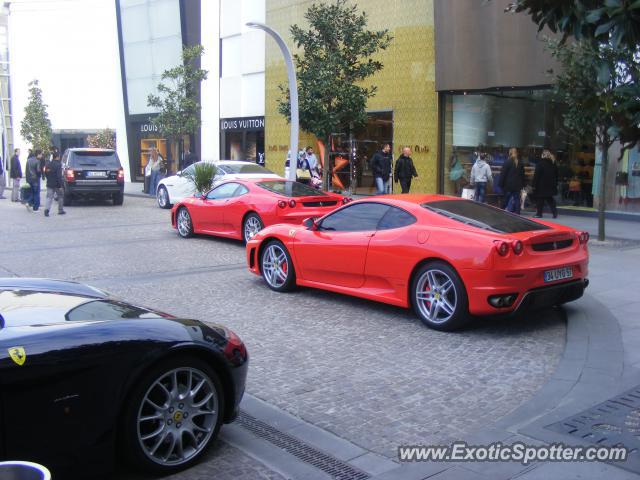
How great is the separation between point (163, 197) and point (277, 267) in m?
13.5

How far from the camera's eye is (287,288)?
29.3ft

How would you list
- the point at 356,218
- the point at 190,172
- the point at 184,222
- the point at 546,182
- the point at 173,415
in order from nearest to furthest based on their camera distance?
1. the point at 173,415
2. the point at 356,218
3. the point at 184,222
4. the point at 546,182
5. the point at 190,172

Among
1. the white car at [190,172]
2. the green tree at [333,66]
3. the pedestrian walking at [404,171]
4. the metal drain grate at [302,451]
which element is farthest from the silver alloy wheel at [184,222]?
the metal drain grate at [302,451]

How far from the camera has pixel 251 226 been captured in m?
12.7

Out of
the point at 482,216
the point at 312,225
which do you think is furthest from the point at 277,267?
the point at 482,216

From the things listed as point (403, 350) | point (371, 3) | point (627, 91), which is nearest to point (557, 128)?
point (371, 3)

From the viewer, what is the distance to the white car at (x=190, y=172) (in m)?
19.9

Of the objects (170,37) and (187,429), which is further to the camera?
(170,37)

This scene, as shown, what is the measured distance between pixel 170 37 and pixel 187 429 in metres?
33.6

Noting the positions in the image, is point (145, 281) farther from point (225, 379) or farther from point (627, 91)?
point (627, 91)

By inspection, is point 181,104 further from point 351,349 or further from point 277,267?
point 351,349

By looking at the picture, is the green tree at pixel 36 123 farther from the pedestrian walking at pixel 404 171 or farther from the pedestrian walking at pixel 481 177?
the pedestrian walking at pixel 481 177

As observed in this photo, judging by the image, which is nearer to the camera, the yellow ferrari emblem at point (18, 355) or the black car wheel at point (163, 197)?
the yellow ferrari emblem at point (18, 355)

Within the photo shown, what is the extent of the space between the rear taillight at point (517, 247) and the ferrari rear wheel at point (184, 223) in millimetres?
8969
